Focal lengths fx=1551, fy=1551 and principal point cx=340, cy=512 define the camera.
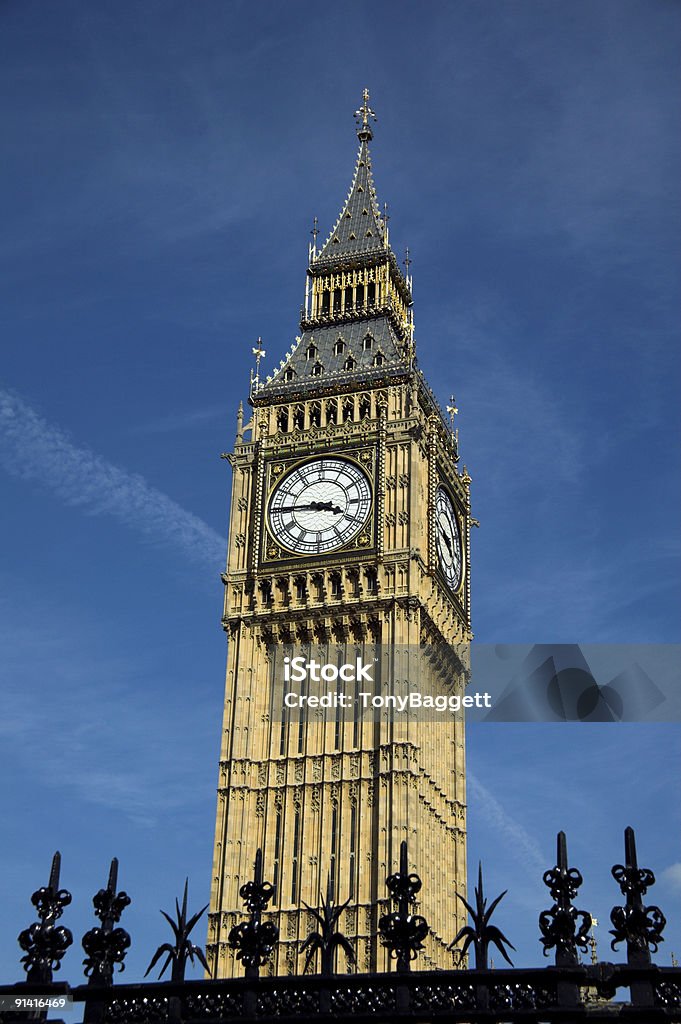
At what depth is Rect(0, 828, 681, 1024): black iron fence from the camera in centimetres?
2034

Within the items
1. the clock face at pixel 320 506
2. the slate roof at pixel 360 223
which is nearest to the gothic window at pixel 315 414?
the clock face at pixel 320 506

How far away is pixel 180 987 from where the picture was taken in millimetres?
21562

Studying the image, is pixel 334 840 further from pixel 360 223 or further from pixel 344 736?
pixel 360 223

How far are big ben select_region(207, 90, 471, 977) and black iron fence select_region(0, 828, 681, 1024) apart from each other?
34.1 metres

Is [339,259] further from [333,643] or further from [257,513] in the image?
[333,643]

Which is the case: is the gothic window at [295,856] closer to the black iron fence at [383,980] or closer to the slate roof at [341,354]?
the slate roof at [341,354]

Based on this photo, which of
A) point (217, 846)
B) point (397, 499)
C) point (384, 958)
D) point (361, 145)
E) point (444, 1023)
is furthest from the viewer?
point (361, 145)

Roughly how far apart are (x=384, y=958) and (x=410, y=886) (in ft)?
115

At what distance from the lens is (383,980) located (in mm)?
20984

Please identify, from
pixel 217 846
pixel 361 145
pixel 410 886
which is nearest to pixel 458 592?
pixel 217 846

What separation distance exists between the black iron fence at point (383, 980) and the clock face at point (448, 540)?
44548 millimetres

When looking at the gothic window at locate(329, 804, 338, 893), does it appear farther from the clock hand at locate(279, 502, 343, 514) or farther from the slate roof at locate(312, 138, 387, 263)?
the slate roof at locate(312, 138, 387, 263)

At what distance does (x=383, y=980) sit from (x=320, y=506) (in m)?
44.2

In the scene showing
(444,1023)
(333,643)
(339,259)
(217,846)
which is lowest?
(444,1023)
